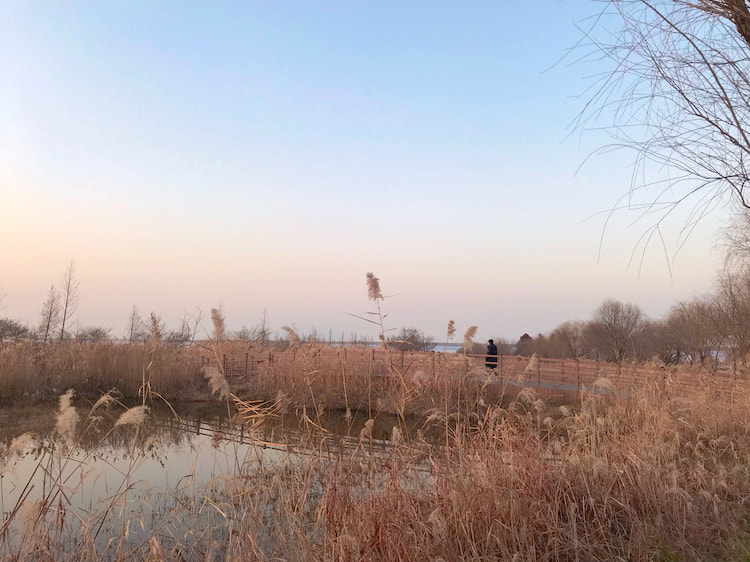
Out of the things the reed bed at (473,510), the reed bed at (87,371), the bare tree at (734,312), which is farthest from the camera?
the bare tree at (734,312)

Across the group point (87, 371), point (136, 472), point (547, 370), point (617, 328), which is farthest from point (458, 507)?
point (617, 328)

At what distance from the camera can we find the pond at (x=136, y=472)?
3.13m

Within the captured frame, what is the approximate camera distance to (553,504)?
3.68m

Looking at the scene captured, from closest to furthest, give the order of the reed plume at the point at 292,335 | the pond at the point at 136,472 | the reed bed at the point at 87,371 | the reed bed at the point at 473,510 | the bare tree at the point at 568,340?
the reed bed at the point at 473,510 → the pond at the point at 136,472 → the reed plume at the point at 292,335 → the reed bed at the point at 87,371 → the bare tree at the point at 568,340

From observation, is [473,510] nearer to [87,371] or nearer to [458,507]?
[458,507]

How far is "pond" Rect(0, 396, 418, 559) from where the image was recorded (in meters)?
3.13

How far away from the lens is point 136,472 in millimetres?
7805

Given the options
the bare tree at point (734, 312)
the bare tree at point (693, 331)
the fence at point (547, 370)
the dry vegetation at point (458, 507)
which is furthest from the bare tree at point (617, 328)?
the dry vegetation at point (458, 507)

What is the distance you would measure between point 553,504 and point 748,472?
201 centimetres

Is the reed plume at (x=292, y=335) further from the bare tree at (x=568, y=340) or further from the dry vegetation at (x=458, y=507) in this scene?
the bare tree at (x=568, y=340)

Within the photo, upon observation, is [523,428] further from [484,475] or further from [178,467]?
[178,467]

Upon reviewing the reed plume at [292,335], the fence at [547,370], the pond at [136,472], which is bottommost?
the pond at [136,472]

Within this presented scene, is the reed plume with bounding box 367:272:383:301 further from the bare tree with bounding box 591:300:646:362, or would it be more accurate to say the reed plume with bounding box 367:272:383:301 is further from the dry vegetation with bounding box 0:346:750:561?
the bare tree with bounding box 591:300:646:362

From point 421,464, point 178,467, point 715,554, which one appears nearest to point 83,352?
point 178,467
